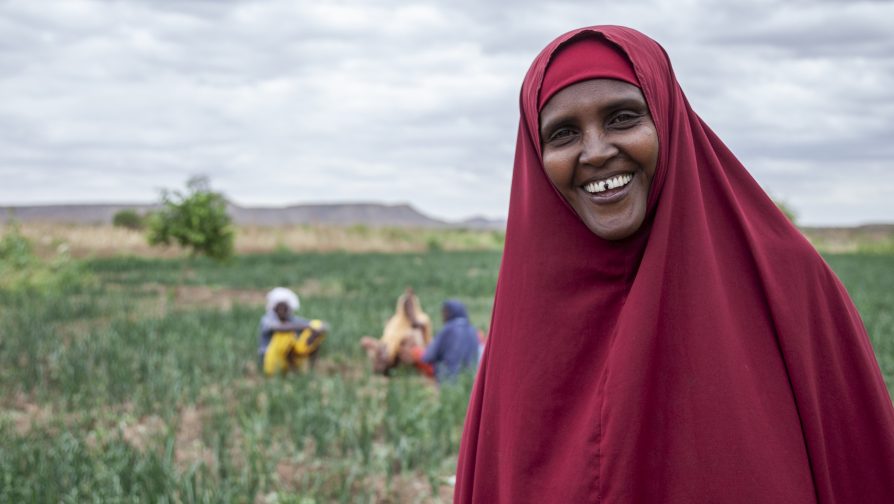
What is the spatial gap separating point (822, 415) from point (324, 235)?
4370cm

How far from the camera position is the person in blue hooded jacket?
250 inches

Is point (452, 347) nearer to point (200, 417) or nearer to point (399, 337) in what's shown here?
point (399, 337)

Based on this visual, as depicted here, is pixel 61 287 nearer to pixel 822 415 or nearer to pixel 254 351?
pixel 254 351

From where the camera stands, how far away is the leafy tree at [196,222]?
65.6ft

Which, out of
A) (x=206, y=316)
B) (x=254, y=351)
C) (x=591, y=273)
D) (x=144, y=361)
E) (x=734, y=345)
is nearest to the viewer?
(x=734, y=345)

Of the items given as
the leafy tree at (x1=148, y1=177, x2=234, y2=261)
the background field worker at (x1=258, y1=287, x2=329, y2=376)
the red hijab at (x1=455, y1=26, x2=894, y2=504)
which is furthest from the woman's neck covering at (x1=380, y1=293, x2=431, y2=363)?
the leafy tree at (x1=148, y1=177, x2=234, y2=261)

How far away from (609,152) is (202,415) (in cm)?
428

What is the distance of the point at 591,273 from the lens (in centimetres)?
151

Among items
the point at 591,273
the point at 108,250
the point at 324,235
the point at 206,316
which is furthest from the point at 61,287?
the point at 324,235

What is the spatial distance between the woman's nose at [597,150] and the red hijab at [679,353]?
111 millimetres

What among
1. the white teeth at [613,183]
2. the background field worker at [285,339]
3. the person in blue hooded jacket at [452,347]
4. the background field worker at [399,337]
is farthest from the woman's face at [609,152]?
the background field worker at [399,337]

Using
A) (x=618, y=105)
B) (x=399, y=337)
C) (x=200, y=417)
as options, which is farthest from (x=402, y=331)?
(x=618, y=105)

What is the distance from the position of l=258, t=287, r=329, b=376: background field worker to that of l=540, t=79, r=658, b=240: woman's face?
542cm

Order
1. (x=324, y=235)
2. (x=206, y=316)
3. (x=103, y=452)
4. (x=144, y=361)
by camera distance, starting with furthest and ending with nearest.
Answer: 1. (x=324, y=235)
2. (x=206, y=316)
3. (x=144, y=361)
4. (x=103, y=452)
